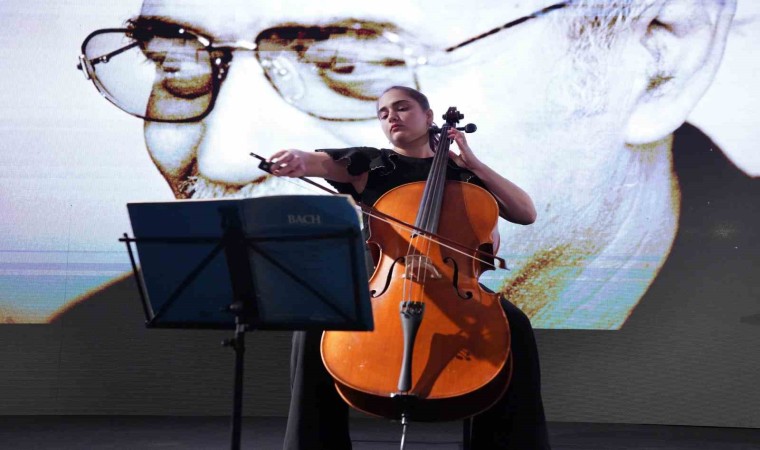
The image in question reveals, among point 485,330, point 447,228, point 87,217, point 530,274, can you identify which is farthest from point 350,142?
point 485,330

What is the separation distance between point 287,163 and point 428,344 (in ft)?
1.84

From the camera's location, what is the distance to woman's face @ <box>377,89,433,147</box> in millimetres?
2232

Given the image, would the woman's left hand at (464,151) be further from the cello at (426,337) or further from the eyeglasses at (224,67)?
the eyeglasses at (224,67)

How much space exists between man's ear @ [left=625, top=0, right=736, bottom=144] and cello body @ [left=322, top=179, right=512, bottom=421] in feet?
5.26

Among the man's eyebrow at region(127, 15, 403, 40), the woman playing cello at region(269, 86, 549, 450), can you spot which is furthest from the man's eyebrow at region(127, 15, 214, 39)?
the woman playing cello at region(269, 86, 549, 450)

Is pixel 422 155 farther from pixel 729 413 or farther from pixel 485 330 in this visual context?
pixel 729 413

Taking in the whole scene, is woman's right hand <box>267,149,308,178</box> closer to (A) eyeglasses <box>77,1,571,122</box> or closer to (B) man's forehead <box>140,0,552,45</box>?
(A) eyeglasses <box>77,1,571,122</box>

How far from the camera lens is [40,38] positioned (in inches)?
130

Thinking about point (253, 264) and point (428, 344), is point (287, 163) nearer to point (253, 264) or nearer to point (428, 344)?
point (253, 264)

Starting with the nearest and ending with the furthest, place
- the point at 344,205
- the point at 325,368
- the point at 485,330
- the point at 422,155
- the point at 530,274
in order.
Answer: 1. the point at 344,205
2. the point at 485,330
3. the point at 325,368
4. the point at 422,155
5. the point at 530,274

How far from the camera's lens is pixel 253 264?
1.54 metres

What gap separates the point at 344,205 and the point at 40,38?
2.40 metres

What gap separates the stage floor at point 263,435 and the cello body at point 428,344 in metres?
1.03

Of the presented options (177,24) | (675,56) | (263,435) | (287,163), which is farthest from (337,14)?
(263,435)
